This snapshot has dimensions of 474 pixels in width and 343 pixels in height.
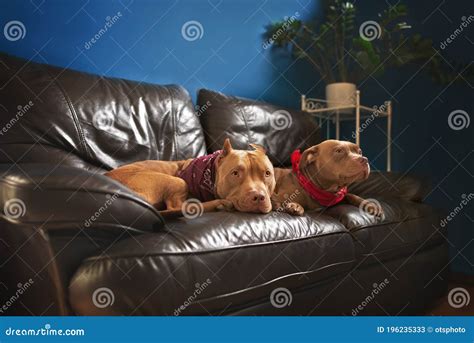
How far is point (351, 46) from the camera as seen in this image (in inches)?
165

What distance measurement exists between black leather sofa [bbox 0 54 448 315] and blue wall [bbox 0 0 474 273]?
0.39 metres

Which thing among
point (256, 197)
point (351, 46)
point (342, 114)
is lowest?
point (256, 197)

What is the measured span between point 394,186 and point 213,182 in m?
1.16

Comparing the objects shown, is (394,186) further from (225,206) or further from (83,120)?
(83,120)

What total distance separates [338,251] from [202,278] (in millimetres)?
706

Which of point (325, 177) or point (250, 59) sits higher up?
point (250, 59)

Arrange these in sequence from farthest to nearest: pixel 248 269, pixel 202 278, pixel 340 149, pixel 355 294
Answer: pixel 340 149, pixel 355 294, pixel 248 269, pixel 202 278

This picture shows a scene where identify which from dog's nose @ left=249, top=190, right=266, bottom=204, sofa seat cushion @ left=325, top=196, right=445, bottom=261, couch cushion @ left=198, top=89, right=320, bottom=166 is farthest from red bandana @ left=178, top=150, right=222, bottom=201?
couch cushion @ left=198, top=89, right=320, bottom=166

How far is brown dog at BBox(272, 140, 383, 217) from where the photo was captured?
2.16 meters

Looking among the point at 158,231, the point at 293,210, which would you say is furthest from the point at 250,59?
the point at 158,231

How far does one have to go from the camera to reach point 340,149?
221cm

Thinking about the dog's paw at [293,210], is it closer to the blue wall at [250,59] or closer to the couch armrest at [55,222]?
the couch armrest at [55,222]

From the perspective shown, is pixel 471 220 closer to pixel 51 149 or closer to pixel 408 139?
pixel 408 139

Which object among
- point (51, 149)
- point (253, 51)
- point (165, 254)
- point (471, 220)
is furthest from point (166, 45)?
point (471, 220)
